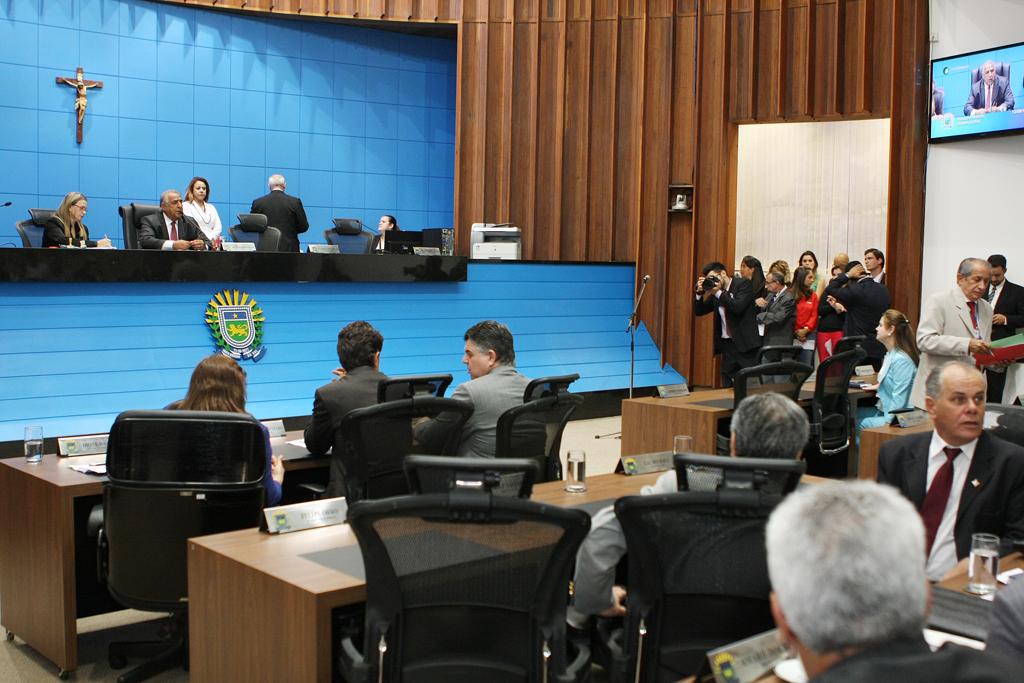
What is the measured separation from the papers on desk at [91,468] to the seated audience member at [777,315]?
6127 mm

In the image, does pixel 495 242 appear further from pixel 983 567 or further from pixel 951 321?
pixel 983 567

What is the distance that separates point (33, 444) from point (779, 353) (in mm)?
4906

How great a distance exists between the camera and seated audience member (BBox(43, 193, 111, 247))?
7.61m

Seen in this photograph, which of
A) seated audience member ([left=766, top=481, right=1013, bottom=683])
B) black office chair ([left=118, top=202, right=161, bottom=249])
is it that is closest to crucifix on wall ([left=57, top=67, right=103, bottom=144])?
black office chair ([left=118, top=202, right=161, bottom=249])

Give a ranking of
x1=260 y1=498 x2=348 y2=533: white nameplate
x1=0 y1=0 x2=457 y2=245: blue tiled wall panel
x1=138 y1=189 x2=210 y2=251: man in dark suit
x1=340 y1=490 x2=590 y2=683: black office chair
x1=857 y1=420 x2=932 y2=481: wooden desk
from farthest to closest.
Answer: x1=0 y1=0 x2=457 y2=245: blue tiled wall panel → x1=138 y1=189 x2=210 y2=251: man in dark suit → x1=857 y1=420 x2=932 y2=481: wooden desk → x1=260 y1=498 x2=348 y2=533: white nameplate → x1=340 y1=490 x2=590 y2=683: black office chair

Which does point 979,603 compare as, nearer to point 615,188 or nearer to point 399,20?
point 615,188

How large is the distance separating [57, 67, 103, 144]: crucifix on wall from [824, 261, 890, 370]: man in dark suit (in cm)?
728

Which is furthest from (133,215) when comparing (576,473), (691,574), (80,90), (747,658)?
(747,658)

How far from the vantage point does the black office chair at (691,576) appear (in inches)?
91.1

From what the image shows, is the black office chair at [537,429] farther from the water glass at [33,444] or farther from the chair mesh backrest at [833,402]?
the chair mesh backrest at [833,402]

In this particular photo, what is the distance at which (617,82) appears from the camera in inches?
438

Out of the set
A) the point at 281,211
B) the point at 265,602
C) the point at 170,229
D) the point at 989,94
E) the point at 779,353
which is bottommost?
the point at 265,602

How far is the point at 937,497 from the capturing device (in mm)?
3365

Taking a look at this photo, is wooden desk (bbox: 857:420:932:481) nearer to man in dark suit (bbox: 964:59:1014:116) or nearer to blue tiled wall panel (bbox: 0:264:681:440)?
blue tiled wall panel (bbox: 0:264:681:440)
